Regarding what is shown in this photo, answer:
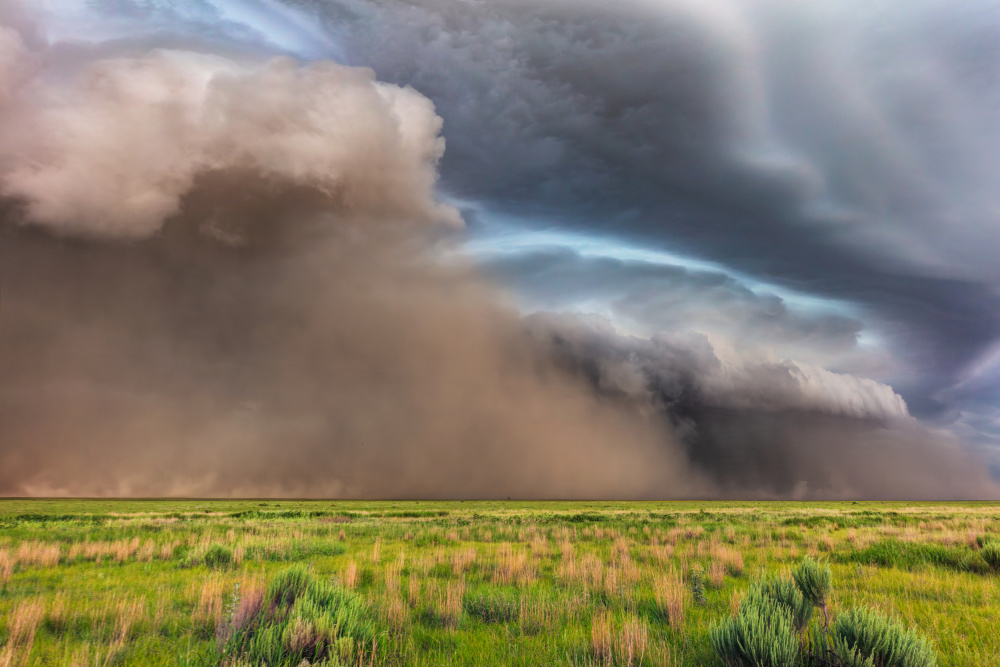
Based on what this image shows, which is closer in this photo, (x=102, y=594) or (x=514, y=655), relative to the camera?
(x=514, y=655)

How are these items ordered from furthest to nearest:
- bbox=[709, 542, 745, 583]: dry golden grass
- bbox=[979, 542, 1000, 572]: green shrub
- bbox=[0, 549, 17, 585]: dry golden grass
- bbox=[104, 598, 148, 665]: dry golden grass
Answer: bbox=[709, 542, 745, 583]: dry golden grass
bbox=[979, 542, 1000, 572]: green shrub
bbox=[0, 549, 17, 585]: dry golden grass
bbox=[104, 598, 148, 665]: dry golden grass

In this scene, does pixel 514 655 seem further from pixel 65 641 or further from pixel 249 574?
pixel 249 574

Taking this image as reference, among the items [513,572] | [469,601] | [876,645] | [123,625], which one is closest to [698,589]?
[513,572]

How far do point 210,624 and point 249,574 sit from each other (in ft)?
17.3

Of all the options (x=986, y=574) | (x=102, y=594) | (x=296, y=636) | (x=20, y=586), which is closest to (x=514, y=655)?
(x=296, y=636)

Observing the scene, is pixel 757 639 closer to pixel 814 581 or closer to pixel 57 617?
pixel 814 581

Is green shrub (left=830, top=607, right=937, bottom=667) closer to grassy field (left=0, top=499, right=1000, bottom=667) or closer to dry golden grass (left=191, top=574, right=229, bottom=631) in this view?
grassy field (left=0, top=499, right=1000, bottom=667)

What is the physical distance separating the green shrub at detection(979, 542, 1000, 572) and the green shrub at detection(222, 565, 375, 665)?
15049 millimetres

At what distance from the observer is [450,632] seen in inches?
264

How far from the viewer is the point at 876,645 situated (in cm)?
443

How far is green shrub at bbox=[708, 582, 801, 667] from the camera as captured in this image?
14.9 ft

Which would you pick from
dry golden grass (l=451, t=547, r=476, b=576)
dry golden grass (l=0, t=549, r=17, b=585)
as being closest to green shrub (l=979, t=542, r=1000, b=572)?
dry golden grass (l=451, t=547, r=476, b=576)

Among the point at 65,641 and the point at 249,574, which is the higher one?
the point at 65,641

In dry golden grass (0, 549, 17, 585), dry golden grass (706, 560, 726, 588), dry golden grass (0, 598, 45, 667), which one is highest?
dry golden grass (0, 598, 45, 667)
